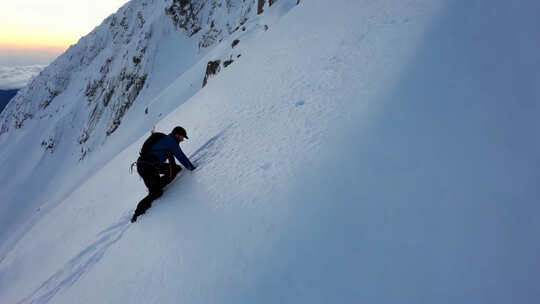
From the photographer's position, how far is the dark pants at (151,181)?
182 inches

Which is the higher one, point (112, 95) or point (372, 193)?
point (112, 95)

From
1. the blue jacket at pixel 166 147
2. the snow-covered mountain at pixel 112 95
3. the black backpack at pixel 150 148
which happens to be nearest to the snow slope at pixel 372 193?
the blue jacket at pixel 166 147

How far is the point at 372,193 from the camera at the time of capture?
2.46 metres

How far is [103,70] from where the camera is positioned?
7888 cm

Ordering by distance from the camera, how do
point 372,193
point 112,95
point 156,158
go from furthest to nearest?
1. point 112,95
2. point 156,158
3. point 372,193

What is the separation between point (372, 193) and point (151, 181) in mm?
3908


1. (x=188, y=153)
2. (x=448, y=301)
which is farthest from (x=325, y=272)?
(x=188, y=153)

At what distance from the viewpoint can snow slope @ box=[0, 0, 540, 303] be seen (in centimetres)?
191

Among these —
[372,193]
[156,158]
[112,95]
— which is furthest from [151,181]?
[112,95]

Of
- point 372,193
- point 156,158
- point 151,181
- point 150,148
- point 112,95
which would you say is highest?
point 112,95

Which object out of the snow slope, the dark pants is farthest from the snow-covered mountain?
the snow slope

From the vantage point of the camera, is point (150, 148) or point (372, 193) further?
point (150, 148)

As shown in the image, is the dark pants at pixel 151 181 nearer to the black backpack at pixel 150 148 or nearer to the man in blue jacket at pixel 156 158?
the man in blue jacket at pixel 156 158

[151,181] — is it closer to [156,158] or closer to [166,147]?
[156,158]
